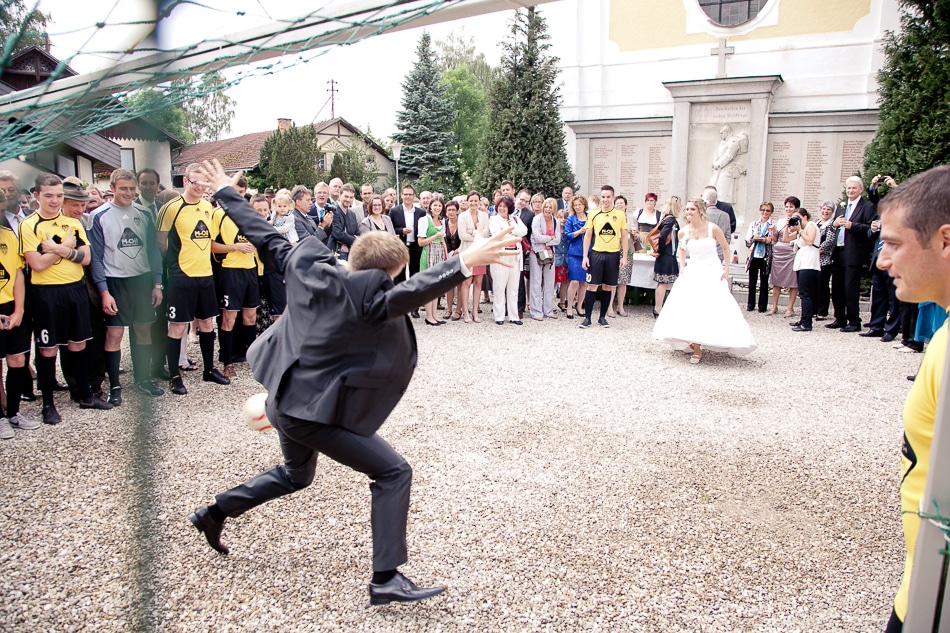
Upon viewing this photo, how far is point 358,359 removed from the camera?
2.91 meters

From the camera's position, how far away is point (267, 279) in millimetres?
7730

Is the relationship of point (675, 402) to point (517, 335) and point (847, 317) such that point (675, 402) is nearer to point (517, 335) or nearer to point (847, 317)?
point (517, 335)

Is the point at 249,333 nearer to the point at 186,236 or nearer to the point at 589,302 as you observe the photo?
the point at 186,236

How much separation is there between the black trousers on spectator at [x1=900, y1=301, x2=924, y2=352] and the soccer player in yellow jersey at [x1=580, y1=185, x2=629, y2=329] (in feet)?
12.4

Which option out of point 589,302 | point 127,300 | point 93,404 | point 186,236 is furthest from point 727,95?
point 93,404

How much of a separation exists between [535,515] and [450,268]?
1950mm

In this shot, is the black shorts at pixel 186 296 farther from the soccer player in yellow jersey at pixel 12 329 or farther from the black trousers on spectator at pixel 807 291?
the black trousers on spectator at pixel 807 291

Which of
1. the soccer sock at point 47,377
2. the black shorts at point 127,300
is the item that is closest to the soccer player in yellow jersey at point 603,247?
the black shorts at point 127,300

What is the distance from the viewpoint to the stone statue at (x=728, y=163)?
53.5 feet

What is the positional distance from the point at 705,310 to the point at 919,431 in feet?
21.8

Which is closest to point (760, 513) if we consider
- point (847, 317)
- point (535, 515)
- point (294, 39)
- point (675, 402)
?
point (535, 515)

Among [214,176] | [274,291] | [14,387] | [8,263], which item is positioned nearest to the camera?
[214,176]

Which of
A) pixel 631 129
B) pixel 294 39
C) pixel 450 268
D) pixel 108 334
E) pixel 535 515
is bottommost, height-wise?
pixel 535 515

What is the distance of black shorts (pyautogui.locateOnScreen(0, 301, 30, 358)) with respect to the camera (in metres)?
5.29
